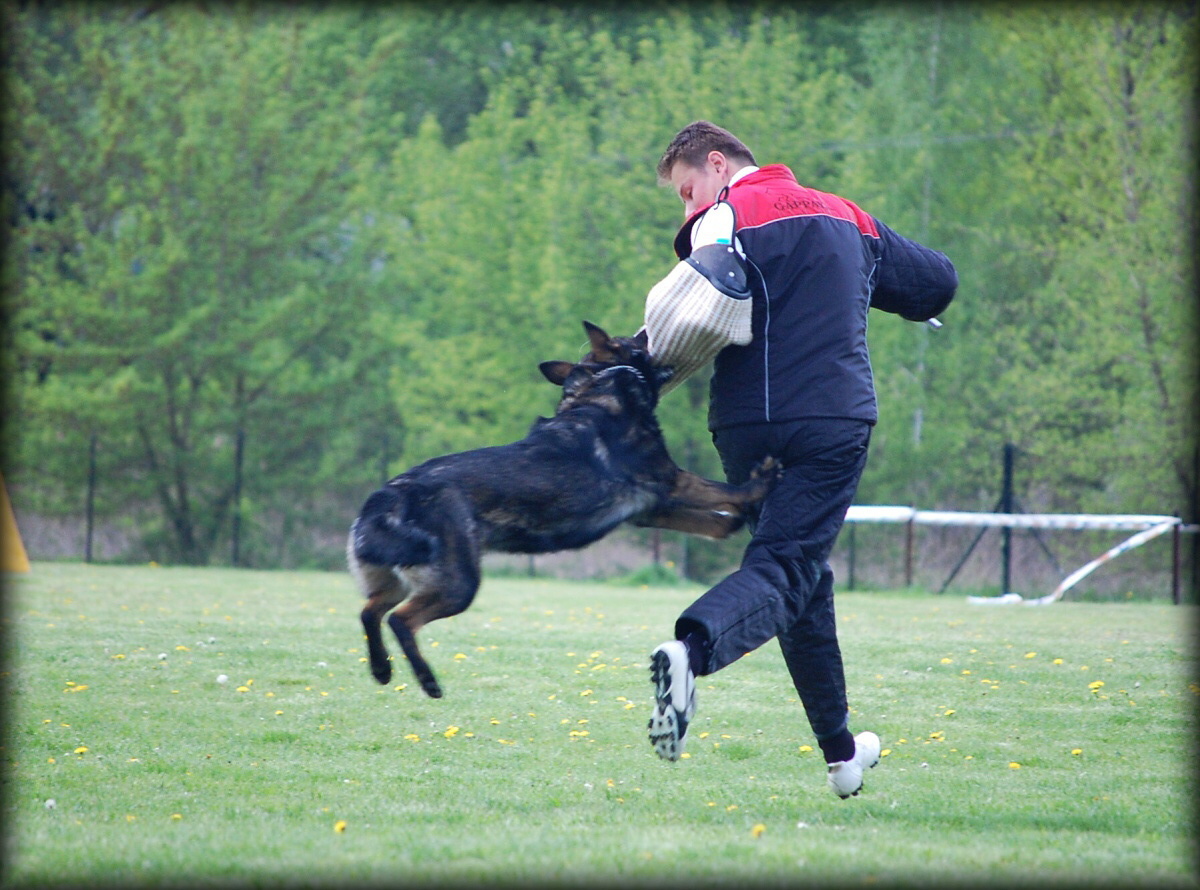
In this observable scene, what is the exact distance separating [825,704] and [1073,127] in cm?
1523

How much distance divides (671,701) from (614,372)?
119cm

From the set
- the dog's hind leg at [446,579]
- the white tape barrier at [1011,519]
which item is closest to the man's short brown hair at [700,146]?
the dog's hind leg at [446,579]

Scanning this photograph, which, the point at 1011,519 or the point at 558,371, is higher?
the point at 558,371

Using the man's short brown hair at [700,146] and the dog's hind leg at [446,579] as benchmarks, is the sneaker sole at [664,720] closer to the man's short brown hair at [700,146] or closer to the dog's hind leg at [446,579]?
the dog's hind leg at [446,579]

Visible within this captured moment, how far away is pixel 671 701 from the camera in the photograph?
334 cm

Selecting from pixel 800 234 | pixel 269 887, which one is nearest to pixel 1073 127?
pixel 800 234

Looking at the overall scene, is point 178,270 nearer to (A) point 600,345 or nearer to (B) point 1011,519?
(B) point 1011,519

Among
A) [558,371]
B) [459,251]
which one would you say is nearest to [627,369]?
[558,371]

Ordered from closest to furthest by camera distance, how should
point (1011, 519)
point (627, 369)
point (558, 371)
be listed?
point (627, 369), point (558, 371), point (1011, 519)

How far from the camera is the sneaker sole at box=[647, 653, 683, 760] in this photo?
131 inches

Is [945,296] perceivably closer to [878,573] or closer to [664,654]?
[664,654]

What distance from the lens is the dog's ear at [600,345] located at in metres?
4.07

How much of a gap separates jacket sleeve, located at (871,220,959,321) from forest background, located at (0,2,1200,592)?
41.2 ft

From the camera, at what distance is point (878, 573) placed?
16.5m
